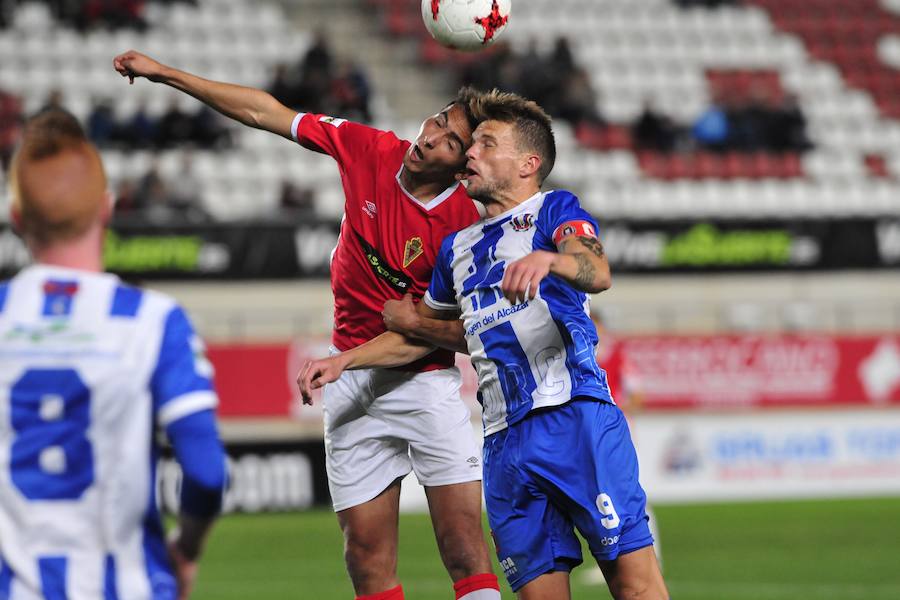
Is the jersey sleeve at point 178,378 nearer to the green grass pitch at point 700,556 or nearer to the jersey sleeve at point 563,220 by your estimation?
the jersey sleeve at point 563,220

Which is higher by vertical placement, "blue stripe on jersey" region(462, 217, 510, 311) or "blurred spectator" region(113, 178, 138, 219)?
"blurred spectator" region(113, 178, 138, 219)

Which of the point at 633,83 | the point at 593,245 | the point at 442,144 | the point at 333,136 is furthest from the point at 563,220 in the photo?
the point at 633,83

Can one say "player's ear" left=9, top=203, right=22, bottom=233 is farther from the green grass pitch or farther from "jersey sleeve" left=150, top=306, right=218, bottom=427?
the green grass pitch

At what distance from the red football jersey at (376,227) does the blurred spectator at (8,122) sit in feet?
40.1

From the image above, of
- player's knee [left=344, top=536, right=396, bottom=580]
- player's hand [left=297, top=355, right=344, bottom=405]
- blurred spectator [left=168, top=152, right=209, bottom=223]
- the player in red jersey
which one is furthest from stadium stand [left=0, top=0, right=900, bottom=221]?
player's hand [left=297, top=355, right=344, bottom=405]

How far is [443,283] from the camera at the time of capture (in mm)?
5293

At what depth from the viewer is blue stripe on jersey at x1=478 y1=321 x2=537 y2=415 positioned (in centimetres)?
493

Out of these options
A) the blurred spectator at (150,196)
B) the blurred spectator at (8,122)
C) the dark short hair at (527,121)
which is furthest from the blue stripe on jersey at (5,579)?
the blurred spectator at (8,122)

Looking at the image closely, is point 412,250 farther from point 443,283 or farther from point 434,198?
point 443,283

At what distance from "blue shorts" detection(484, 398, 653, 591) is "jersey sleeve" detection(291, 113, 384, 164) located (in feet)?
5.27

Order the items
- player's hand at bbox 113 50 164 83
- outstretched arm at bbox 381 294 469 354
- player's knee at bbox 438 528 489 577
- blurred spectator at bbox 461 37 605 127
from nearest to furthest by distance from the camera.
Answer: player's hand at bbox 113 50 164 83 < outstretched arm at bbox 381 294 469 354 < player's knee at bbox 438 528 489 577 < blurred spectator at bbox 461 37 605 127

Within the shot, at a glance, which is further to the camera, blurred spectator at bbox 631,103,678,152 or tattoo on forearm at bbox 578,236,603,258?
blurred spectator at bbox 631,103,678,152

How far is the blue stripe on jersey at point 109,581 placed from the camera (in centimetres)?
310

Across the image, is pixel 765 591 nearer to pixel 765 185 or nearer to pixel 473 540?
pixel 473 540
